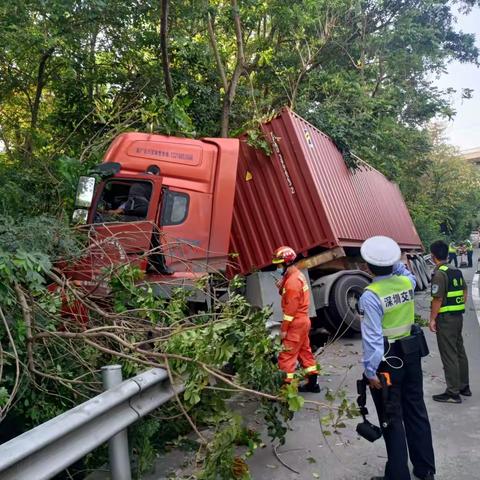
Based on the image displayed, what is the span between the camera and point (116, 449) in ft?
8.47

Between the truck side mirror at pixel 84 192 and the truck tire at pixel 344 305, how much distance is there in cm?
407

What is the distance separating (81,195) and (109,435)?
4.24m

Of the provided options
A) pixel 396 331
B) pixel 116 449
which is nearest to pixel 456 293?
pixel 396 331

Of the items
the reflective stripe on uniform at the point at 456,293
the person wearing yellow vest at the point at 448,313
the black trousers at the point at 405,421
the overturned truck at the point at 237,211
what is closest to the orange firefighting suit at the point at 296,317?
the overturned truck at the point at 237,211

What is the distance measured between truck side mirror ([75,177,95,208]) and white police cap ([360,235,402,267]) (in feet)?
12.2

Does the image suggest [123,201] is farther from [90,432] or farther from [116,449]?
[90,432]

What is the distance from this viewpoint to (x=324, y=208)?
838cm

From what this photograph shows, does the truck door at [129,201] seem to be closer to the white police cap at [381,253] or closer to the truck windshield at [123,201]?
the truck windshield at [123,201]

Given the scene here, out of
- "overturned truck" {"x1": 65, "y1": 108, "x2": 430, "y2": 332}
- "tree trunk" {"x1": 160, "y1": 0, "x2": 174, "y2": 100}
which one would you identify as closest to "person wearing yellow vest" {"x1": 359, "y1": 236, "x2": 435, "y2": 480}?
"overturned truck" {"x1": 65, "y1": 108, "x2": 430, "y2": 332}

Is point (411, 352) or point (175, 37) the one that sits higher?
point (175, 37)

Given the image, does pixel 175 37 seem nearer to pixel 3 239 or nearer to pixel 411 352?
pixel 3 239

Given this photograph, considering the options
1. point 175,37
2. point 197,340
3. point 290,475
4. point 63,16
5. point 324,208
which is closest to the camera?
point 197,340

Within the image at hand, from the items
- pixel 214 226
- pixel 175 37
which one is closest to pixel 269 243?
pixel 214 226

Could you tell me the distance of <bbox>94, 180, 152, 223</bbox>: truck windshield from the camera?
249 inches
